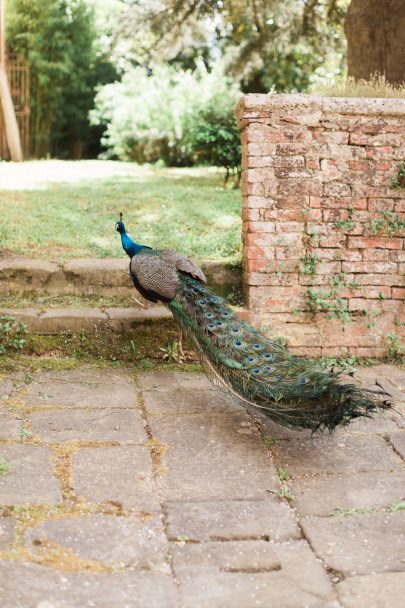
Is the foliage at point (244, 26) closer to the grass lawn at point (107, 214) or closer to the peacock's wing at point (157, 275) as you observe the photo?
the grass lawn at point (107, 214)

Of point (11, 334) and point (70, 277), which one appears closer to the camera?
point (11, 334)

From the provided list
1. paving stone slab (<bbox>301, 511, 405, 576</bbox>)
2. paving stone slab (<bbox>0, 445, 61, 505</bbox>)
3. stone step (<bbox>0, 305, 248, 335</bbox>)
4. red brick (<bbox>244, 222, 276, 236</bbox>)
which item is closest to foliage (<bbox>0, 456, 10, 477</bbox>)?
paving stone slab (<bbox>0, 445, 61, 505</bbox>)

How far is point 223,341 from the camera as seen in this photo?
381 cm

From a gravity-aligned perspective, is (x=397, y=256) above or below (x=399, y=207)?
below

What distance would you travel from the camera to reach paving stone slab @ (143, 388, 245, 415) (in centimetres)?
383

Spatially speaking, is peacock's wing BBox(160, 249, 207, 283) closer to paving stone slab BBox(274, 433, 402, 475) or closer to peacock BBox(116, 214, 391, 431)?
peacock BBox(116, 214, 391, 431)

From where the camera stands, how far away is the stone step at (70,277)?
505cm

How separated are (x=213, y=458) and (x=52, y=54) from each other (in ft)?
39.5

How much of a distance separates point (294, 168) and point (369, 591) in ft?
10.3

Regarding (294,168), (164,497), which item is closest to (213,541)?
(164,497)

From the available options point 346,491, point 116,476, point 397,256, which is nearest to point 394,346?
point 397,256

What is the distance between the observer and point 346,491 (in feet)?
9.86

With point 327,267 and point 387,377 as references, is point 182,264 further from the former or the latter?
point 387,377

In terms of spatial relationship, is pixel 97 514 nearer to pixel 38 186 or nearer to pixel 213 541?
pixel 213 541
